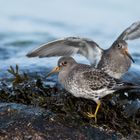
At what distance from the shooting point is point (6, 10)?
2127 cm

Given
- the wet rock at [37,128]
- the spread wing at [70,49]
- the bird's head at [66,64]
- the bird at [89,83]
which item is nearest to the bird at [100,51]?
the spread wing at [70,49]

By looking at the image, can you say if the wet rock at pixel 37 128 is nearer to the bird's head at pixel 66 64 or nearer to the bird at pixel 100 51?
Result: the bird's head at pixel 66 64

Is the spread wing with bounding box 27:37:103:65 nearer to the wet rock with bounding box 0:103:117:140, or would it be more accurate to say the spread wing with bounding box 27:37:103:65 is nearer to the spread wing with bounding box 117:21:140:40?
the spread wing with bounding box 117:21:140:40

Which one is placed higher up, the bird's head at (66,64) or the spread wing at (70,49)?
the bird's head at (66,64)

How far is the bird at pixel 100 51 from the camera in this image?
1059 centimetres

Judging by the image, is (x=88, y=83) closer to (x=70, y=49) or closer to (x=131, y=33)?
(x=70, y=49)

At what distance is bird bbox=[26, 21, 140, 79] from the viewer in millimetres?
10590

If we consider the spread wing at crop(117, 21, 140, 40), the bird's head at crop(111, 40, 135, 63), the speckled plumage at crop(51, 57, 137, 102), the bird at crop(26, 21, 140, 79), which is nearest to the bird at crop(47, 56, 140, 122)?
the speckled plumage at crop(51, 57, 137, 102)

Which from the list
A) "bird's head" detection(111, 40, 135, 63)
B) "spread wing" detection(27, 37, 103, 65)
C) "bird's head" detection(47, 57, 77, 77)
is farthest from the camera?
"bird's head" detection(111, 40, 135, 63)

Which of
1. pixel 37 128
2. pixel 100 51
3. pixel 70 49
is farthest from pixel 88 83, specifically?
pixel 100 51

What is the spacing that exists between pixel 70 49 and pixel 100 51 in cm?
60

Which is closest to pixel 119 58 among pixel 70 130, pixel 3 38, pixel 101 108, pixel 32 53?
pixel 32 53

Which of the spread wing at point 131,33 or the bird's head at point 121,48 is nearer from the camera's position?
the bird's head at point 121,48

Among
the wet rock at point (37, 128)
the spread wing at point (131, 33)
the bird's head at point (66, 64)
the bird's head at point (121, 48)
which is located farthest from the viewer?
the spread wing at point (131, 33)
